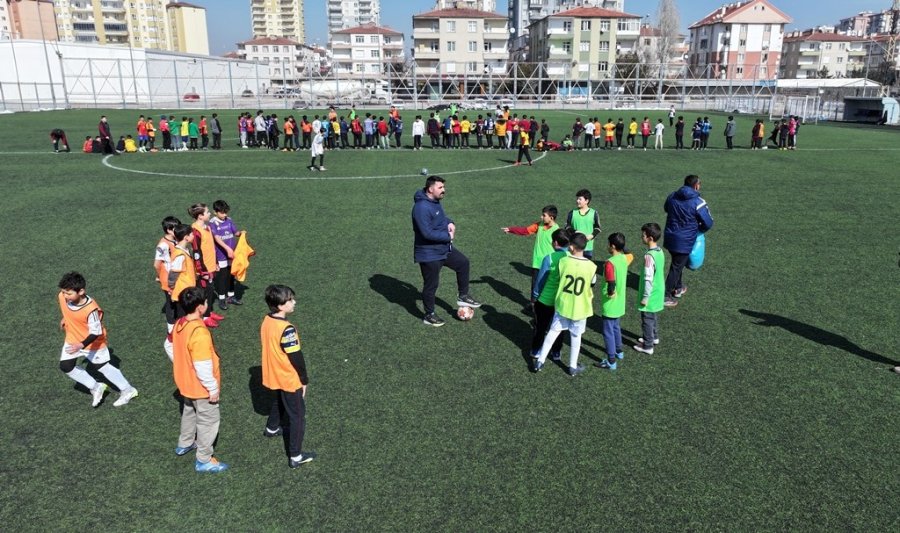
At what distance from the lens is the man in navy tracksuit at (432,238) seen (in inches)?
315

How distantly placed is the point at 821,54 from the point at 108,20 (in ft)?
425

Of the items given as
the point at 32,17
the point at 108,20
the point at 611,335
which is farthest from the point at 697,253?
the point at 108,20

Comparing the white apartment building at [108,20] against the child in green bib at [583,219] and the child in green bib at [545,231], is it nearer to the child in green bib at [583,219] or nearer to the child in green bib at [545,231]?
the child in green bib at [583,219]

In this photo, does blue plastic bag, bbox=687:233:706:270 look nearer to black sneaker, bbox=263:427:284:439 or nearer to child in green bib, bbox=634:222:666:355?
child in green bib, bbox=634:222:666:355

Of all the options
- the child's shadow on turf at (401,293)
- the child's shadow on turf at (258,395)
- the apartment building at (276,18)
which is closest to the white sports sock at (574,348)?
the child's shadow on turf at (401,293)

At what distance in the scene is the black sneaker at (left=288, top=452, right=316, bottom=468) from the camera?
17.9 ft

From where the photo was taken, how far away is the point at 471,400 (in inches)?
261

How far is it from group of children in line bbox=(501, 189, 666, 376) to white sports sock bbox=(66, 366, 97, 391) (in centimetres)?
483

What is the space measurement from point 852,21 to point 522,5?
100895 mm

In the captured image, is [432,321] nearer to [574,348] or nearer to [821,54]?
[574,348]

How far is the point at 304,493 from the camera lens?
5.16 meters

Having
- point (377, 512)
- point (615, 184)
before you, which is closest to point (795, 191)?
Result: point (615, 184)

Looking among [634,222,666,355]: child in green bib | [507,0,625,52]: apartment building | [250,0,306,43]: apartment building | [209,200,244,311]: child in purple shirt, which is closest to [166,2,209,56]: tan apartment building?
[250,0,306,43]: apartment building

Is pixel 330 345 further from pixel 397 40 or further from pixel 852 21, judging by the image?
pixel 852 21
